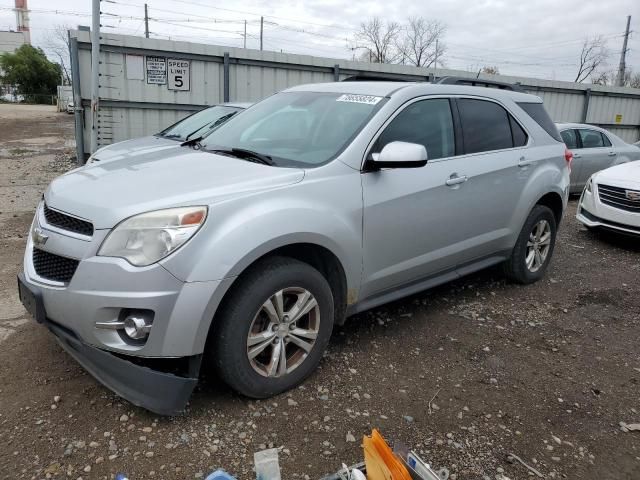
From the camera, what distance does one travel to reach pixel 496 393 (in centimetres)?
315

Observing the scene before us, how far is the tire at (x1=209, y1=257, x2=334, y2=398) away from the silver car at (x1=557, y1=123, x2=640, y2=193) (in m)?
8.29

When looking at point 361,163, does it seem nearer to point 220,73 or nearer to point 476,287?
point 476,287

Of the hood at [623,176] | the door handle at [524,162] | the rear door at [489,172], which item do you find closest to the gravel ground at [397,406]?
the rear door at [489,172]

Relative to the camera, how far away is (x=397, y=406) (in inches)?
117

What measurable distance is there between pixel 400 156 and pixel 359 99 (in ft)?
2.25

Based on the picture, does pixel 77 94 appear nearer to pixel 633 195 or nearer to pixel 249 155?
pixel 249 155

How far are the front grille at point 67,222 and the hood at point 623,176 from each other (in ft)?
20.9

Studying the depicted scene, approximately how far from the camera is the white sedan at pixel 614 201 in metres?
6.48

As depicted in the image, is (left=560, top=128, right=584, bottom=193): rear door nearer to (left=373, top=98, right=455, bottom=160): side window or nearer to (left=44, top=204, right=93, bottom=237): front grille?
(left=373, top=98, right=455, bottom=160): side window

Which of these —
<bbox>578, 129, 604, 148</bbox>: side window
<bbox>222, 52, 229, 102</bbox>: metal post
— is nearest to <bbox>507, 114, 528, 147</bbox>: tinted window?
<bbox>578, 129, 604, 148</bbox>: side window

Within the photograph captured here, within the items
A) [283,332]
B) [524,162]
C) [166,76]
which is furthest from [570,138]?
[283,332]

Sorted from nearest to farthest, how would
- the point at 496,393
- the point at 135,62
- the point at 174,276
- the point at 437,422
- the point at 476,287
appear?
the point at 174,276
the point at 437,422
the point at 496,393
the point at 476,287
the point at 135,62

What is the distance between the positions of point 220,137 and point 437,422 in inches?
94.6

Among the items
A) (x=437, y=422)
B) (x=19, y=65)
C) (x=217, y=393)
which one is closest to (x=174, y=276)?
(x=217, y=393)
